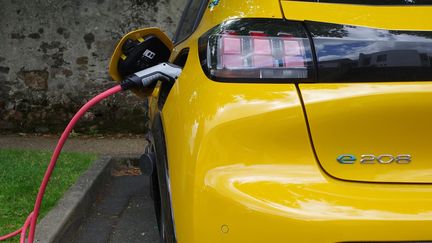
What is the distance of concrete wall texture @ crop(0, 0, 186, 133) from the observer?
7.18m

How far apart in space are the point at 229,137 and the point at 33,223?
1.93m

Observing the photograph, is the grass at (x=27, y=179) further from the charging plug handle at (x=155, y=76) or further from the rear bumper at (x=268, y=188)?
the rear bumper at (x=268, y=188)

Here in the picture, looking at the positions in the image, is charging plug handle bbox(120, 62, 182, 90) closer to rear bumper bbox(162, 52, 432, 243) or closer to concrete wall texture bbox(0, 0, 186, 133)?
rear bumper bbox(162, 52, 432, 243)

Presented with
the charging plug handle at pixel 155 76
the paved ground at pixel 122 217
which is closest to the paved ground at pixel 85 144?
the paved ground at pixel 122 217

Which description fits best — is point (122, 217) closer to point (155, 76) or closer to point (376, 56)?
point (155, 76)

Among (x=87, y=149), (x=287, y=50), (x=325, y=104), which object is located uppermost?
(x=287, y=50)

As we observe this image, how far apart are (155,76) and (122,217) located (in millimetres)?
2171

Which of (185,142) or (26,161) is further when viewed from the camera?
(26,161)

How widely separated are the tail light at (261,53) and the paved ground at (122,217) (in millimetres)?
2312

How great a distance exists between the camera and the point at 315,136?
1716 mm

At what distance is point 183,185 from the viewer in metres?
1.80

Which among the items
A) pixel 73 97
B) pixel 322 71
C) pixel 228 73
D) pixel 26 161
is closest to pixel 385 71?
pixel 322 71

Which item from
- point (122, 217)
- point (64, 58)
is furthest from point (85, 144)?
point (122, 217)

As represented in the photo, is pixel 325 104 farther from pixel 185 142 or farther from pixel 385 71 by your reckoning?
pixel 185 142
